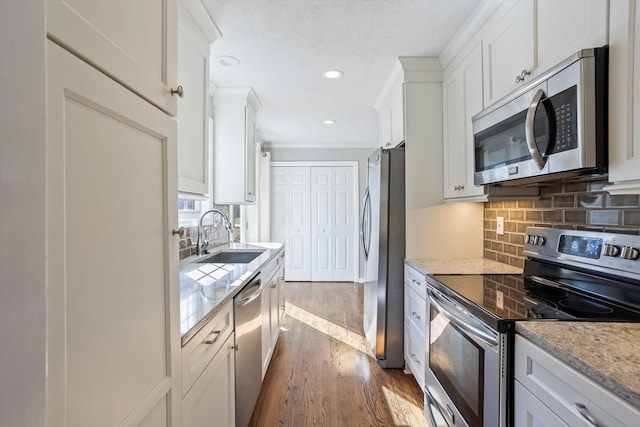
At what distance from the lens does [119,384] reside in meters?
0.66

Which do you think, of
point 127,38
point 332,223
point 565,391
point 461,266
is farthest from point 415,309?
point 332,223

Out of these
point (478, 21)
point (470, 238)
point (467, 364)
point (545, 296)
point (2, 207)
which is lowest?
point (467, 364)

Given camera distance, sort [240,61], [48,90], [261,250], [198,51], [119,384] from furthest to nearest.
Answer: [261,250]
[240,61]
[198,51]
[119,384]
[48,90]

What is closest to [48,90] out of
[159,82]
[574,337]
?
[159,82]

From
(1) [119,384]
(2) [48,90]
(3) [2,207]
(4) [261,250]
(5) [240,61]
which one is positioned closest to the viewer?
(3) [2,207]

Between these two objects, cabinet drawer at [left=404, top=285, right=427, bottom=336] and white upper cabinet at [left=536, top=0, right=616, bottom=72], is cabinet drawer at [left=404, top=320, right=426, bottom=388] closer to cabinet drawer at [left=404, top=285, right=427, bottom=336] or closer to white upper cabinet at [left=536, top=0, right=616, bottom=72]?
cabinet drawer at [left=404, top=285, right=427, bottom=336]

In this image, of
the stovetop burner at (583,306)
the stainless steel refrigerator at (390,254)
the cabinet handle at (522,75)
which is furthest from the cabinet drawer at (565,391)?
the stainless steel refrigerator at (390,254)

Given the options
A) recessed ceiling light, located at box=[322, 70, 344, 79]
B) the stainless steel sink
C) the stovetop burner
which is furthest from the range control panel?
the stainless steel sink

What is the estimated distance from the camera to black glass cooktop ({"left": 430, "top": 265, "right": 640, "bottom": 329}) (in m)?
1.11

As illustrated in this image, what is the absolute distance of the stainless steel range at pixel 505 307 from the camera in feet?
3.58

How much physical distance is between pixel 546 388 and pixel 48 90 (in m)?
1.33

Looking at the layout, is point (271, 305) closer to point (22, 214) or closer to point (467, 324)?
point (467, 324)

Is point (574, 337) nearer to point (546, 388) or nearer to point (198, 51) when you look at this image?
point (546, 388)

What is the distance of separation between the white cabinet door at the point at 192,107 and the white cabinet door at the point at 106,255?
781mm
